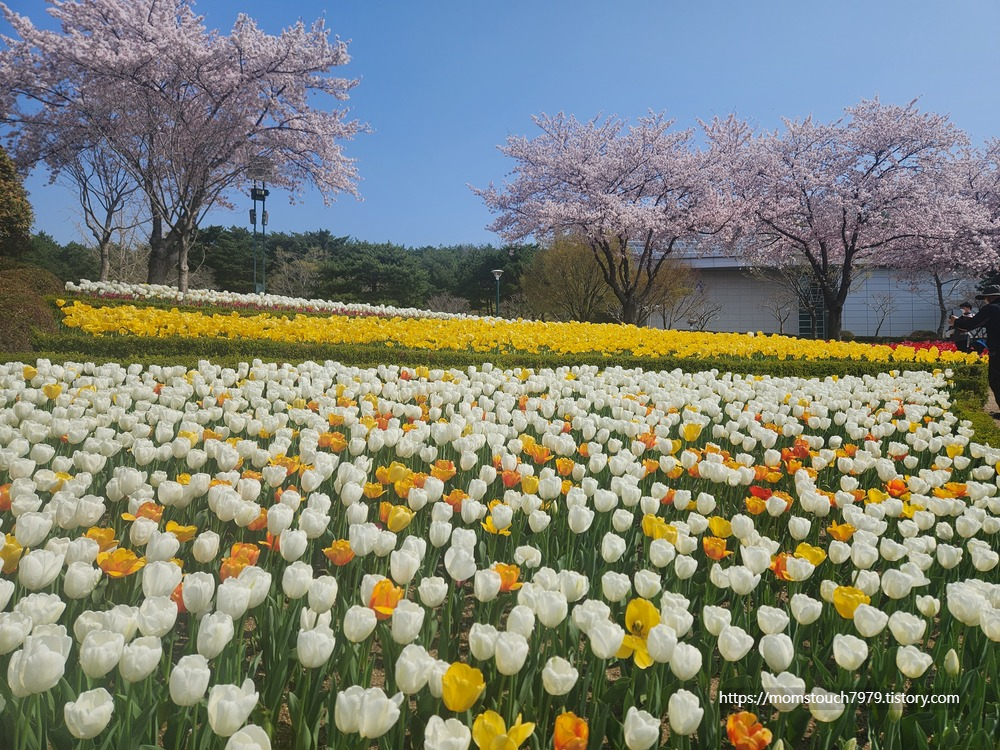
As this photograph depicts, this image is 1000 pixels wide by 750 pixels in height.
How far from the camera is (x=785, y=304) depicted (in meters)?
33.4

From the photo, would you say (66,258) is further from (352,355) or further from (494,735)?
(494,735)

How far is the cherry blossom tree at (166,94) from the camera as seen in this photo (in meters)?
18.6

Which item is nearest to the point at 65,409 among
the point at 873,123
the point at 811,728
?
the point at 811,728

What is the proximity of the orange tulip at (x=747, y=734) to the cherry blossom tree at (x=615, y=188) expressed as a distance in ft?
71.8

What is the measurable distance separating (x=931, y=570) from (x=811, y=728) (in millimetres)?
863

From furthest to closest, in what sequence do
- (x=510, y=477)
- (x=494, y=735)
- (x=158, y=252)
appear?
(x=158, y=252) < (x=510, y=477) < (x=494, y=735)

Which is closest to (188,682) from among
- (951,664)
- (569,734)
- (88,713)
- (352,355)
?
(88,713)

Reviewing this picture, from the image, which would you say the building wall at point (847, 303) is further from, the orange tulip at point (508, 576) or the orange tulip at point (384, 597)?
the orange tulip at point (384, 597)

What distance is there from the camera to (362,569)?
7.68 feet

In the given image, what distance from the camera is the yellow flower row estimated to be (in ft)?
30.1

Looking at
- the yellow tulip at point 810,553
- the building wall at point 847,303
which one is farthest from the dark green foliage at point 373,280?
the yellow tulip at point 810,553

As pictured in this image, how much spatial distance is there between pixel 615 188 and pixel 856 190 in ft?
26.4

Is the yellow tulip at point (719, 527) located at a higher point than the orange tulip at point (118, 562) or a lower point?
higher

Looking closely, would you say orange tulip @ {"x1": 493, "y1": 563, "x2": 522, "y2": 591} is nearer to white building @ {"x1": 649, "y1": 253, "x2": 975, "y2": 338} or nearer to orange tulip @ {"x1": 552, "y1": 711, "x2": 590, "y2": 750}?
orange tulip @ {"x1": 552, "y1": 711, "x2": 590, "y2": 750}
